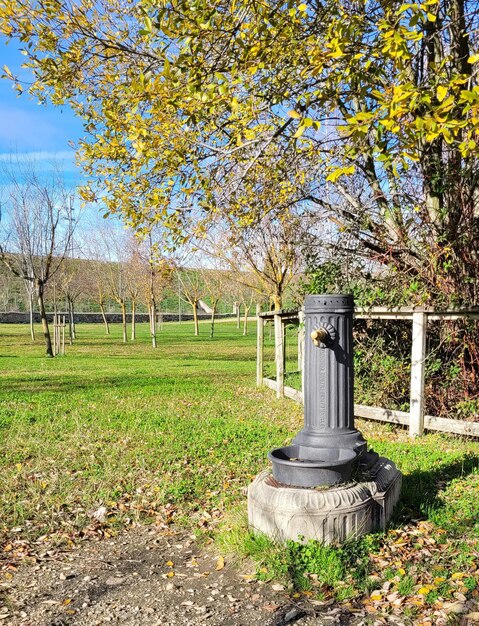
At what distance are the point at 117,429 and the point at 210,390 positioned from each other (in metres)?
4.27

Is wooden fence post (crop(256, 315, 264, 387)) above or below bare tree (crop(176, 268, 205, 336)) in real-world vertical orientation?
below

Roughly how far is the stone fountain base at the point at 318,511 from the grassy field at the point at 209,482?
0.31 feet

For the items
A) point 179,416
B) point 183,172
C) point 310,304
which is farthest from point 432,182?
point 179,416

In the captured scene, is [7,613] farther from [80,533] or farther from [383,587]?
[383,587]

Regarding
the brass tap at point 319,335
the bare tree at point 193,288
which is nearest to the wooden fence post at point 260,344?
the brass tap at point 319,335

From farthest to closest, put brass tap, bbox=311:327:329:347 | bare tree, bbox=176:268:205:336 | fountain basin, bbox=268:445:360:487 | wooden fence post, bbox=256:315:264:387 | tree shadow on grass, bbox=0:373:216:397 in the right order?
1. bare tree, bbox=176:268:205:336
2. wooden fence post, bbox=256:315:264:387
3. tree shadow on grass, bbox=0:373:216:397
4. brass tap, bbox=311:327:329:347
5. fountain basin, bbox=268:445:360:487

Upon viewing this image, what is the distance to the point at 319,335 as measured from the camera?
13.5 feet

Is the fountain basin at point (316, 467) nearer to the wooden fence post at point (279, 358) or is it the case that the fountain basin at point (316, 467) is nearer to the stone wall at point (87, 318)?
the wooden fence post at point (279, 358)

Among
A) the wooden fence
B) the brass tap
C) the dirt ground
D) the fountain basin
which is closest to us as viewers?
the dirt ground

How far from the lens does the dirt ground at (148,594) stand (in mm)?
3066

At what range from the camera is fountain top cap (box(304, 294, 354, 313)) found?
4230 millimetres

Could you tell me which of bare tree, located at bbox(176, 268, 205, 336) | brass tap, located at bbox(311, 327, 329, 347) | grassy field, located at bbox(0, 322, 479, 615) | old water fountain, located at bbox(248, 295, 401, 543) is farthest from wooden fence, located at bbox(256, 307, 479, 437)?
bare tree, located at bbox(176, 268, 205, 336)

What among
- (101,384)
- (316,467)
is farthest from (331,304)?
(101,384)

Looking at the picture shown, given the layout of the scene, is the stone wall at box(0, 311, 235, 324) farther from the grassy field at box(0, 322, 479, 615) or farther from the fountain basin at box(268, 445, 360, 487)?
the fountain basin at box(268, 445, 360, 487)
